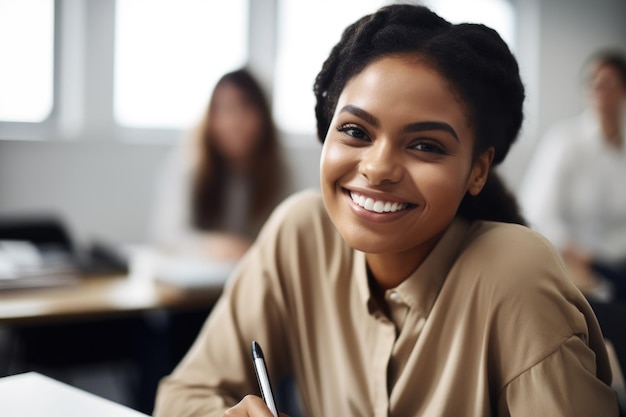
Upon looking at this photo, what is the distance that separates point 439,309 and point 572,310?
189 millimetres

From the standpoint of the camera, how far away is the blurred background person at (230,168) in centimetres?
314

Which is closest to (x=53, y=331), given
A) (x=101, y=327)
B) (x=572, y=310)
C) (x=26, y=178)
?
(x=101, y=327)

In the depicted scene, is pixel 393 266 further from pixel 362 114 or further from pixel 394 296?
pixel 362 114

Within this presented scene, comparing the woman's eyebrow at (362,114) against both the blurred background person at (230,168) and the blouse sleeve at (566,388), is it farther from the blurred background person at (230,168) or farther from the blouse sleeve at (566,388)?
the blurred background person at (230,168)

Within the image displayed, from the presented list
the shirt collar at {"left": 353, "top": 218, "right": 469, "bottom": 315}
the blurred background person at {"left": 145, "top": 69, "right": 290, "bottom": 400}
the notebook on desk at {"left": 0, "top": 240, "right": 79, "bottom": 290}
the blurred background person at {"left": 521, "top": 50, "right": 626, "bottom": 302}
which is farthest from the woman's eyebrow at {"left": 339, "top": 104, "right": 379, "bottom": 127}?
the blurred background person at {"left": 521, "top": 50, "right": 626, "bottom": 302}

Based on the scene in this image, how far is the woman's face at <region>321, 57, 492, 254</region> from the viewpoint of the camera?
105 centimetres

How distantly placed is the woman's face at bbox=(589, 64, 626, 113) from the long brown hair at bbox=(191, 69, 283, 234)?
5.22 feet

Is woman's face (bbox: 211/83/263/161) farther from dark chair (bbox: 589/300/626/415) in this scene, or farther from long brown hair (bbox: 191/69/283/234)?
dark chair (bbox: 589/300/626/415)

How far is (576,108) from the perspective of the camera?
20.3 feet

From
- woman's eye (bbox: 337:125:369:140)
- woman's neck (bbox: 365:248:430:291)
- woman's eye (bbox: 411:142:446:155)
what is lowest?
woman's neck (bbox: 365:248:430:291)

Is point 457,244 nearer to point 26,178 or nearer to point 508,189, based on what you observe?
point 508,189

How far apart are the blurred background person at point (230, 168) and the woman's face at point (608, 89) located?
1585 mm

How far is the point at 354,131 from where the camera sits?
3.64 ft

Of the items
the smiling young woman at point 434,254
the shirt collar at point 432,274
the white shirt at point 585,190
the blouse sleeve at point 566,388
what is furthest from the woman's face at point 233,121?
the blouse sleeve at point 566,388
